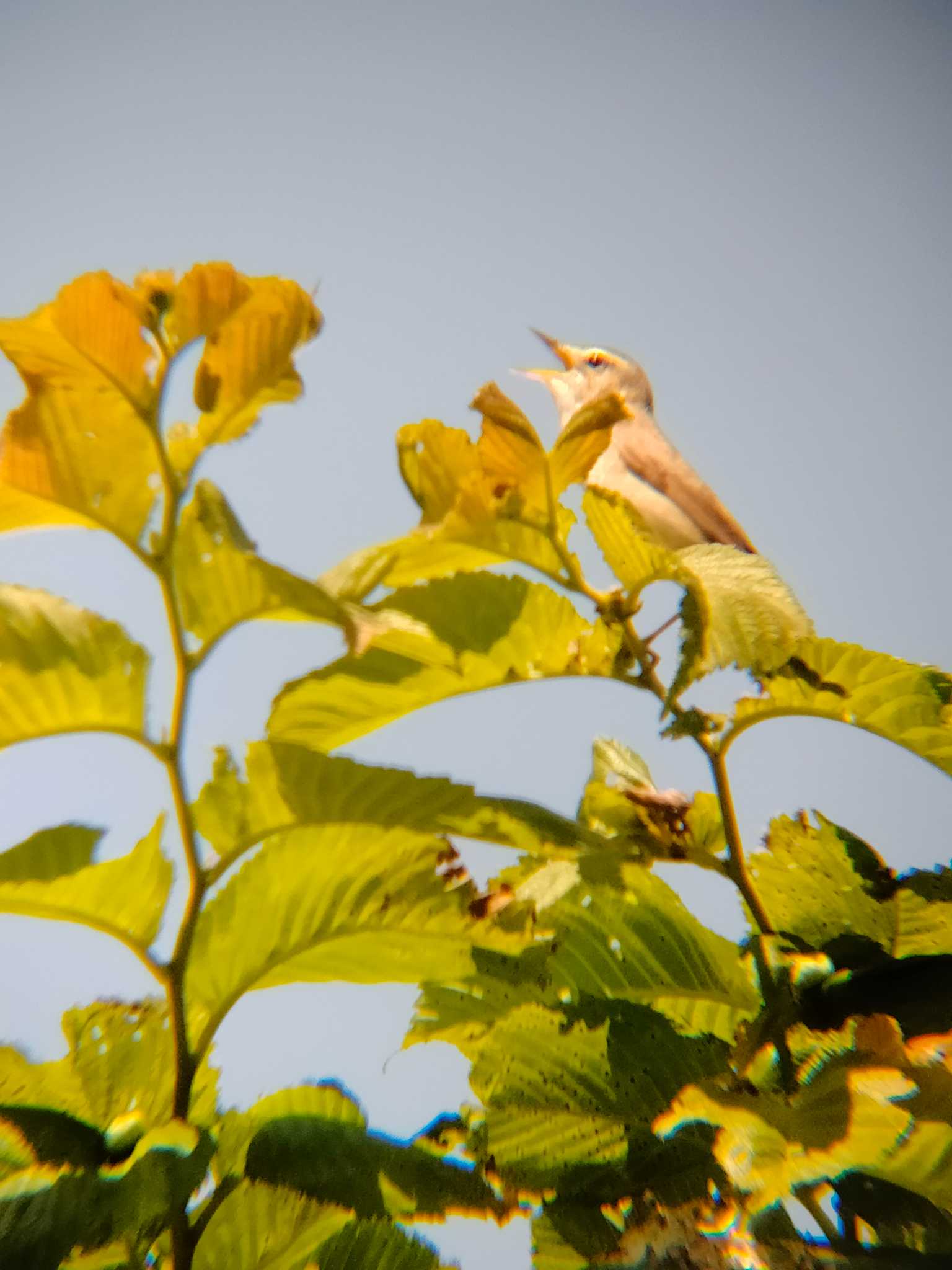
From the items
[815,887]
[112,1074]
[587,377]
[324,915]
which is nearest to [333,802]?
[324,915]

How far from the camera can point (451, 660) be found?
1.47 ft

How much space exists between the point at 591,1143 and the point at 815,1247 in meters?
0.10

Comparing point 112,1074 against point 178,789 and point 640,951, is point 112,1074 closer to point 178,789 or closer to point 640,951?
point 178,789

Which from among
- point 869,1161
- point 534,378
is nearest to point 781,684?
point 869,1161

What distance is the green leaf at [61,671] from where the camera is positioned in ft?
1.26

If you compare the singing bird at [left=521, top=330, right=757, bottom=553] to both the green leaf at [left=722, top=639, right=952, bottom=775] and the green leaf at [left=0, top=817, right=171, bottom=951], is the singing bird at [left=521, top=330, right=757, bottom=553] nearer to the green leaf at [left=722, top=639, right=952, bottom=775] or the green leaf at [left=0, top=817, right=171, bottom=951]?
the green leaf at [left=722, top=639, right=952, bottom=775]

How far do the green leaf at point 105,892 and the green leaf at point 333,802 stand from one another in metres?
0.03

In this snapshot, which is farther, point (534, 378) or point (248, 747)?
point (534, 378)

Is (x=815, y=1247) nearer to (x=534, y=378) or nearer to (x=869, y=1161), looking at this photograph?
(x=869, y=1161)

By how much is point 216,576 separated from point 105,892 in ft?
0.47

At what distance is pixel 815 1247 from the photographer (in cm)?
37

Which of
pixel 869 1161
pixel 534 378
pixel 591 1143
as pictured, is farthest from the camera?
pixel 534 378

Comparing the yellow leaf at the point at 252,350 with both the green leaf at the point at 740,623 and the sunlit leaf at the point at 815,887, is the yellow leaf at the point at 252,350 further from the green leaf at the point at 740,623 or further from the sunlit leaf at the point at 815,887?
the sunlit leaf at the point at 815,887

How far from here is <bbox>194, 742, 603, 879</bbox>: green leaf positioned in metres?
0.41
